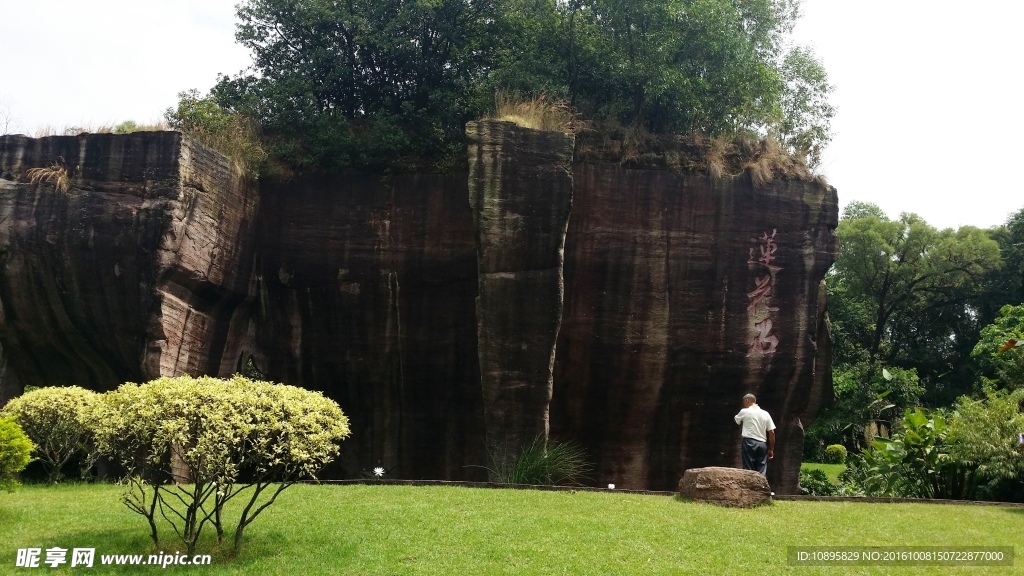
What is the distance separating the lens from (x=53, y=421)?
11.1 m

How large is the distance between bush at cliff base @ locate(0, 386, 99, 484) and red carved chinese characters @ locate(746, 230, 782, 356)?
10.2m

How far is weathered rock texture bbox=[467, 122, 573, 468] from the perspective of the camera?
12539 millimetres

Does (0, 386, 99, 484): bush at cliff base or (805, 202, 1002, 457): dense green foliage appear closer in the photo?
(0, 386, 99, 484): bush at cliff base

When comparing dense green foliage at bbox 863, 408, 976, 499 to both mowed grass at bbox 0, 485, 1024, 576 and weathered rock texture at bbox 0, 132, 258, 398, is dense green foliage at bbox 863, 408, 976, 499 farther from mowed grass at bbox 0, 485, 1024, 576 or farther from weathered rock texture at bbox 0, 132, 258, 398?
weathered rock texture at bbox 0, 132, 258, 398

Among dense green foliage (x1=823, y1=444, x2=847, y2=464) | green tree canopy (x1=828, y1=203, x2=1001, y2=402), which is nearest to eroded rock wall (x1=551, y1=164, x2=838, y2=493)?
dense green foliage (x1=823, y1=444, x2=847, y2=464)

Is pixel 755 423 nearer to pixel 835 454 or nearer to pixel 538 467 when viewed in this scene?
pixel 538 467

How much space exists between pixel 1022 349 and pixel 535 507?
582 inches

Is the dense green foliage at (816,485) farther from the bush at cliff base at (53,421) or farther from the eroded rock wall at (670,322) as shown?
the bush at cliff base at (53,421)

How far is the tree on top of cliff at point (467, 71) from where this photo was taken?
14.9m

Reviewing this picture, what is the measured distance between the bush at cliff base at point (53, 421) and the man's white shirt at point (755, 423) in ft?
27.5

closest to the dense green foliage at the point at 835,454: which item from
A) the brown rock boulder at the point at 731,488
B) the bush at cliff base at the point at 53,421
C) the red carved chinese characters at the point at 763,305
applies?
the red carved chinese characters at the point at 763,305

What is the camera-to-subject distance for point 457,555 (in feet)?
23.0

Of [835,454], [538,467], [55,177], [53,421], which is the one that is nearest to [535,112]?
[538,467]

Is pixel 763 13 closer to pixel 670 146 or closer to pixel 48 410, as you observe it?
pixel 670 146
